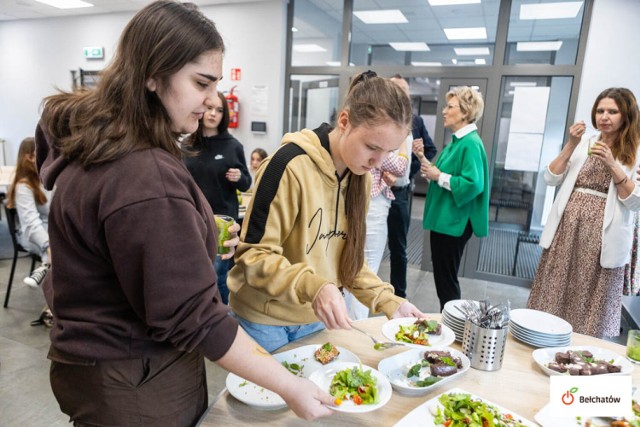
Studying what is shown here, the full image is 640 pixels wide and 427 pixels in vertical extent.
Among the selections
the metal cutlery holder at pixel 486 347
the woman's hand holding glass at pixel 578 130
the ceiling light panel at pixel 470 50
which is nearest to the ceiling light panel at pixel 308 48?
the ceiling light panel at pixel 470 50

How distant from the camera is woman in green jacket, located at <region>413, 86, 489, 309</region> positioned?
A: 2592 mm

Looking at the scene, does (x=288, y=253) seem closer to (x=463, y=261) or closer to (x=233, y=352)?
(x=233, y=352)

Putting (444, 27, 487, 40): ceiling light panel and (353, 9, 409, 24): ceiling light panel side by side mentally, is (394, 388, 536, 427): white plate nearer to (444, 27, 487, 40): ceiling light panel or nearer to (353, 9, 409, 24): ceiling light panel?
(353, 9, 409, 24): ceiling light panel

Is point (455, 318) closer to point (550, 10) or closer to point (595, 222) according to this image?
point (595, 222)

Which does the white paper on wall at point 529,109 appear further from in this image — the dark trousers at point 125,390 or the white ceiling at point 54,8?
the dark trousers at point 125,390

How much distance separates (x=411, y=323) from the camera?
51.9 inches

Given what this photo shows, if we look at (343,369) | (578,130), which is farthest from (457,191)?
(343,369)

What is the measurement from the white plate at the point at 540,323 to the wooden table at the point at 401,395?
0.19 feet

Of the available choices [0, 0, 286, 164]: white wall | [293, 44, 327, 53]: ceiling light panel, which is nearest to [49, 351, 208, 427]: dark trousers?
[0, 0, 286, 164]: white wall

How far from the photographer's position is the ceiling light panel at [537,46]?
3.66 m

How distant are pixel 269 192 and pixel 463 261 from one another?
136 inches

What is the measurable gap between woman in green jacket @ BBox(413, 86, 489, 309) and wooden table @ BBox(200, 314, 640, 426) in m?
1.31

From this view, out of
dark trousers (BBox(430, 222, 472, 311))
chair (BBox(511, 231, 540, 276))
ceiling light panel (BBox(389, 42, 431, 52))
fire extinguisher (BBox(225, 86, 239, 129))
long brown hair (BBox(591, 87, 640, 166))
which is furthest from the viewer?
ceiling light panel (BBox(389, 42, 431, 52))

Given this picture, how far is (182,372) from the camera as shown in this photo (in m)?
0.83
